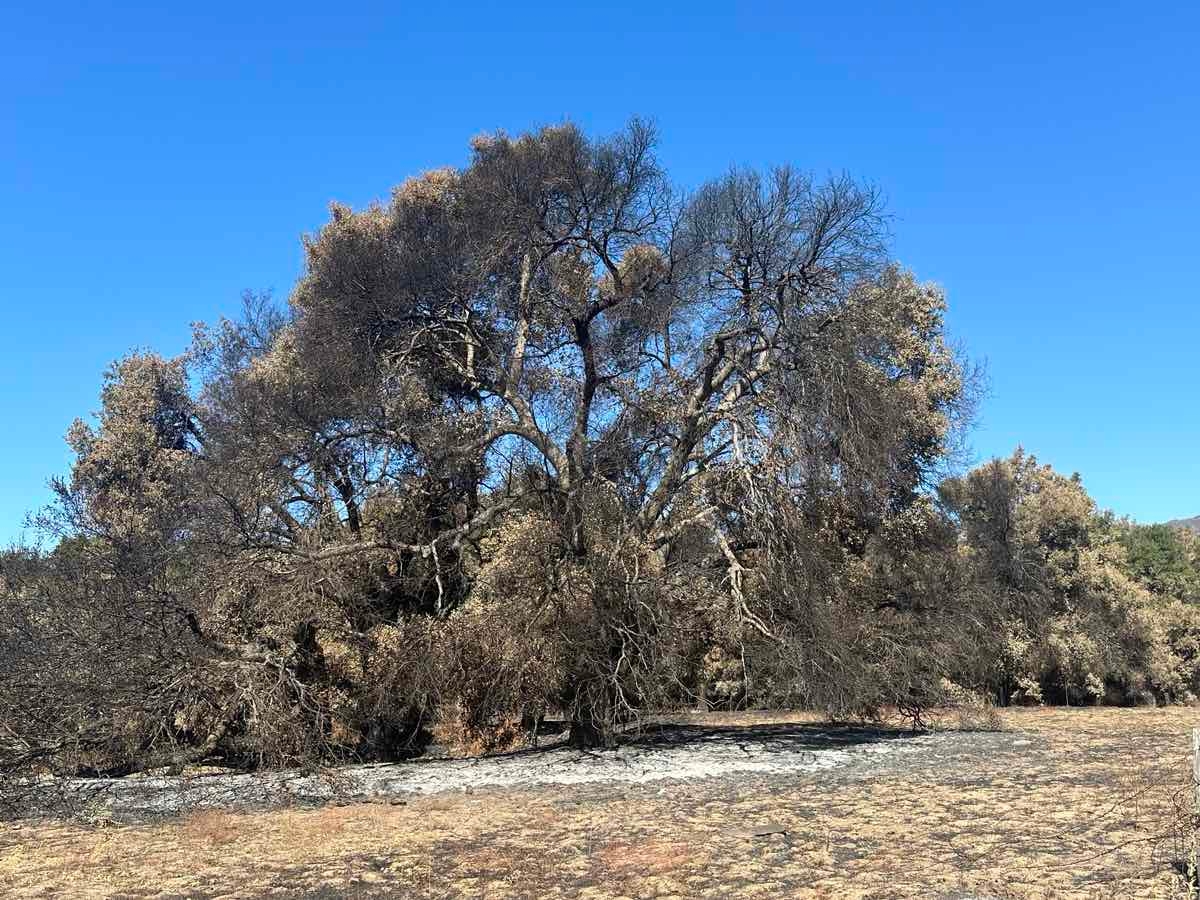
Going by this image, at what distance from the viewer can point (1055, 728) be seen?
623 inches

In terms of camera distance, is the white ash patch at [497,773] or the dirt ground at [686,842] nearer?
the dirt ground at [686,842]

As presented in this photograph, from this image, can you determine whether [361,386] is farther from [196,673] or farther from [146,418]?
[146,418]

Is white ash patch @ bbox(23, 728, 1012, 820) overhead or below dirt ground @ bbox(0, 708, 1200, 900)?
overhead

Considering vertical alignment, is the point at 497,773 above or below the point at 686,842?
above

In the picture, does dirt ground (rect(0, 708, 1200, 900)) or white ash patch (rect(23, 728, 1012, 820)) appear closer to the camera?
dirt ground (rect(0, 708, 1200, 900))

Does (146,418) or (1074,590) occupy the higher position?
(146,418)

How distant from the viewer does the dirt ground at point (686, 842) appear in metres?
6.32

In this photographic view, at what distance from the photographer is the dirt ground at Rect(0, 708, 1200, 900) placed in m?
6.32

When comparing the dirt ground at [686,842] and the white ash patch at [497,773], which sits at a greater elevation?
the white ash patch at [497,773]

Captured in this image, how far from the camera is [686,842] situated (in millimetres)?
7695

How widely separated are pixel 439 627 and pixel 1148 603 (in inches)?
855

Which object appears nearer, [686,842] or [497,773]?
[686,842]

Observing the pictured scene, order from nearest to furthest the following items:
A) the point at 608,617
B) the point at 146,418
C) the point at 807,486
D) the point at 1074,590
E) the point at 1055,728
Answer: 1. the point at 608,617
2. the point at 807,486
3. the point at 1055,728
4. the point at 1074,590
5. the point at 146,418

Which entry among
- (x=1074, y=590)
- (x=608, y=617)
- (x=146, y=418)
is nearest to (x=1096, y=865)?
(x=608, y=617)
